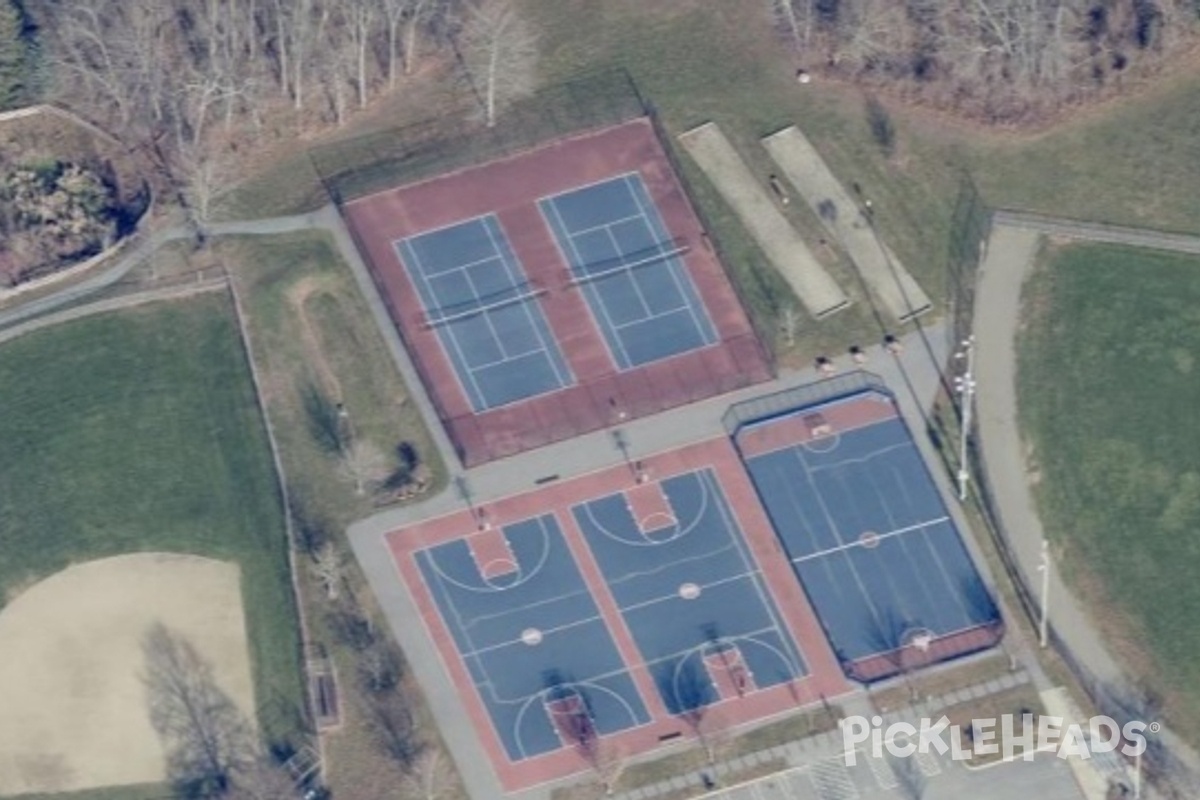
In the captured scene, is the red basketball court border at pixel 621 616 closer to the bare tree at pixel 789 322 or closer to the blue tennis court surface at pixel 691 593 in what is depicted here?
the blue tennis court surface at pixel 691 593

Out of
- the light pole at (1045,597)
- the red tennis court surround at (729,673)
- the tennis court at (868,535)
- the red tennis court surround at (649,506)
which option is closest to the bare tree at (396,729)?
the red tennis court surround at (729,673)

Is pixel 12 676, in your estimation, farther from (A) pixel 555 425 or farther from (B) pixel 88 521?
(A) pixel 555 425

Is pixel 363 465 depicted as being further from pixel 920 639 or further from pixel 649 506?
pixel 920 639

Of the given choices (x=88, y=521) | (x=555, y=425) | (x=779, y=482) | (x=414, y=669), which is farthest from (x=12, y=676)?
(x=779, y=482)

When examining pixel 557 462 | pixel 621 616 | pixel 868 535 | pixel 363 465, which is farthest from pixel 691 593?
pixel 363 465

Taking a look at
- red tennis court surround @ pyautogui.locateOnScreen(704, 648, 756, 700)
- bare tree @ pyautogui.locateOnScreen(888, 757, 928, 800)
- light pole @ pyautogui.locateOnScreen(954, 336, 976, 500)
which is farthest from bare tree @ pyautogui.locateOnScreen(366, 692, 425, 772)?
light pole @ pyautogui.locateOnScreen(954, 336, 976, 500)
